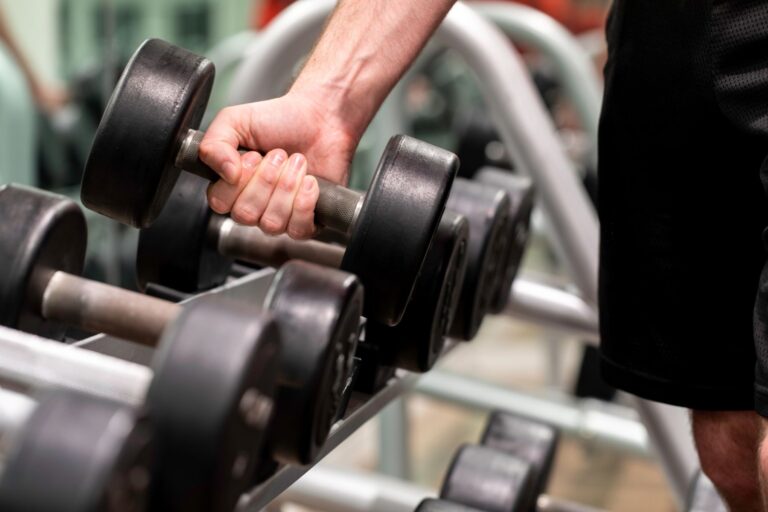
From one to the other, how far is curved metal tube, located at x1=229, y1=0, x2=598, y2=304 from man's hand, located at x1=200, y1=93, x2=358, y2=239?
361 millimetres

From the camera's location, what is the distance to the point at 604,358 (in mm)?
955

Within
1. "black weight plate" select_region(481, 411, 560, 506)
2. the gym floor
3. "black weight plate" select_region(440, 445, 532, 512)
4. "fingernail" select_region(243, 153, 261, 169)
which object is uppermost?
"fingernail" select_region(243, 153, 261, 169)

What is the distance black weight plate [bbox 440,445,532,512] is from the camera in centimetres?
100

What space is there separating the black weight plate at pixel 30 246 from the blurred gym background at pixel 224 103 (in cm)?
73

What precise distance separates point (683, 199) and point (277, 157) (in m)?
0.32

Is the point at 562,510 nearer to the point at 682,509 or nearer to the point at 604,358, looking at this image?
the point at 682,509

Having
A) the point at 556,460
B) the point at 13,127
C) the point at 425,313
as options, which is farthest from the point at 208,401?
the point at 556,460

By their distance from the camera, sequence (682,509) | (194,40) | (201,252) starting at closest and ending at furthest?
(201,252) < (682,509) < (194,40)

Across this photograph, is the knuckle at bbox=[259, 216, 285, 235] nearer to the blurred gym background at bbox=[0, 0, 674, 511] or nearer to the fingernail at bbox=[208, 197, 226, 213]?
the fingernail at bbox=[208, 197, 226, 213]

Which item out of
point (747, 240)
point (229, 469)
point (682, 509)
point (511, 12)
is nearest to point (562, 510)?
point (682, 509)

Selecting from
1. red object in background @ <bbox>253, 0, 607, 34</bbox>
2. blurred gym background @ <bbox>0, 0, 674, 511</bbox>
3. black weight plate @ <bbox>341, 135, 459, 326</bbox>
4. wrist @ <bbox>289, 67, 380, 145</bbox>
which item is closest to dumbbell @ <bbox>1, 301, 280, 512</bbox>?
black weight plate @ <bbox>341, 135, 459, 326</bbox>

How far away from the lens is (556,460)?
87.9 inches

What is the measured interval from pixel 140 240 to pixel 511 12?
3.06ft

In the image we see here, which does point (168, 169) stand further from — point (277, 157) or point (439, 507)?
point (439, 507)
